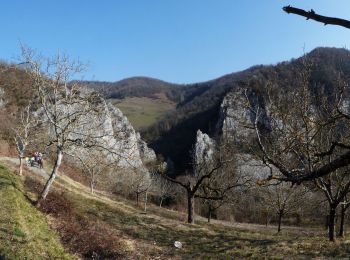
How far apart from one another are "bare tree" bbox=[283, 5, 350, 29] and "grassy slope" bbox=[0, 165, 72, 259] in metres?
15.1

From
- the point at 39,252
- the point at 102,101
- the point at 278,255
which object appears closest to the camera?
the point at 39,252

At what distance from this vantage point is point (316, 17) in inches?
159

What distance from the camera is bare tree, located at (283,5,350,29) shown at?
3.91m

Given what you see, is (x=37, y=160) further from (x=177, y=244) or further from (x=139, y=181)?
(x=177, y=244)

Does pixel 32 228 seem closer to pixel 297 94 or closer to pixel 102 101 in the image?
pixel 102 101

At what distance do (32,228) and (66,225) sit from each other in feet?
12.1

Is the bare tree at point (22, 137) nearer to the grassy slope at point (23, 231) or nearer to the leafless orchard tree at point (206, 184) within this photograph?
the grassy slope at point (23, 231)

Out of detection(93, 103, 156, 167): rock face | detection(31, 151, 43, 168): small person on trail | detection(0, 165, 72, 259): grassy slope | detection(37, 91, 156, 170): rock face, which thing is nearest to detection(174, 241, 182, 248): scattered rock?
detection(37, 91, 156, 170): rock face

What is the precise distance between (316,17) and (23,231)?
61.5 feet

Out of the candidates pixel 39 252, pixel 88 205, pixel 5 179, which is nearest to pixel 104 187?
pixel 88 205

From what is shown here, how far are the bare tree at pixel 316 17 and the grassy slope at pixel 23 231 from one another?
15.1m

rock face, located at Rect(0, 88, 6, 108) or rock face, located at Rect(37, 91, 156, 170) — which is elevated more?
rock face, located at Rect(0, 88, 6, 108)

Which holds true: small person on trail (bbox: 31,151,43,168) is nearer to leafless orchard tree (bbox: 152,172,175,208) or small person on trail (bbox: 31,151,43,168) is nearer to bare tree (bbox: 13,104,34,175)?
bare tree (bbox: 13,104,34,175)

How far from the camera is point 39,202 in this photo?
2684cm
